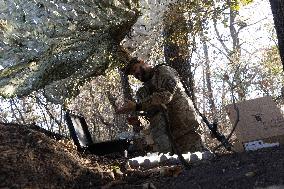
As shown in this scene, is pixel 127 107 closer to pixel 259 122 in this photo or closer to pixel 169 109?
pixel 169 109

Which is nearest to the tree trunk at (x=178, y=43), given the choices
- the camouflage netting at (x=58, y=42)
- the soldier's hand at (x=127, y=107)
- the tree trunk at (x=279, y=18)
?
the camouflage netting at (x=58, y=42)

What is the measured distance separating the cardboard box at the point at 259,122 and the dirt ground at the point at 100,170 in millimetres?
1749

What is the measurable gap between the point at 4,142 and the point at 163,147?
1893 mm

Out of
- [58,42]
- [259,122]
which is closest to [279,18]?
[259,122]

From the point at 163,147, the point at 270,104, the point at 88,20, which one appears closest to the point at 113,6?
the point at 88,20

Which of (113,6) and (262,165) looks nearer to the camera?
(262,165)

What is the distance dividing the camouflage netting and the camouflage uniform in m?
0.88

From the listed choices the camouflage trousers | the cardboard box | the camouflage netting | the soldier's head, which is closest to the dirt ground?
the camouflage trousers

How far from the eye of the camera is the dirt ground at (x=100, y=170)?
3.06 m

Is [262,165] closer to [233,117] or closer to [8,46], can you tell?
[233,117]

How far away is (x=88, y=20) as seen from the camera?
588 centimetres

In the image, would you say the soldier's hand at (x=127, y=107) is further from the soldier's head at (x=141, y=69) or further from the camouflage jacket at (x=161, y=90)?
the soldier's head at (x=141, y=69)

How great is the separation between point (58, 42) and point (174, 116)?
6.02 ft

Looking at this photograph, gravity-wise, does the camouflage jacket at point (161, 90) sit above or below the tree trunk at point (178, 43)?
below
